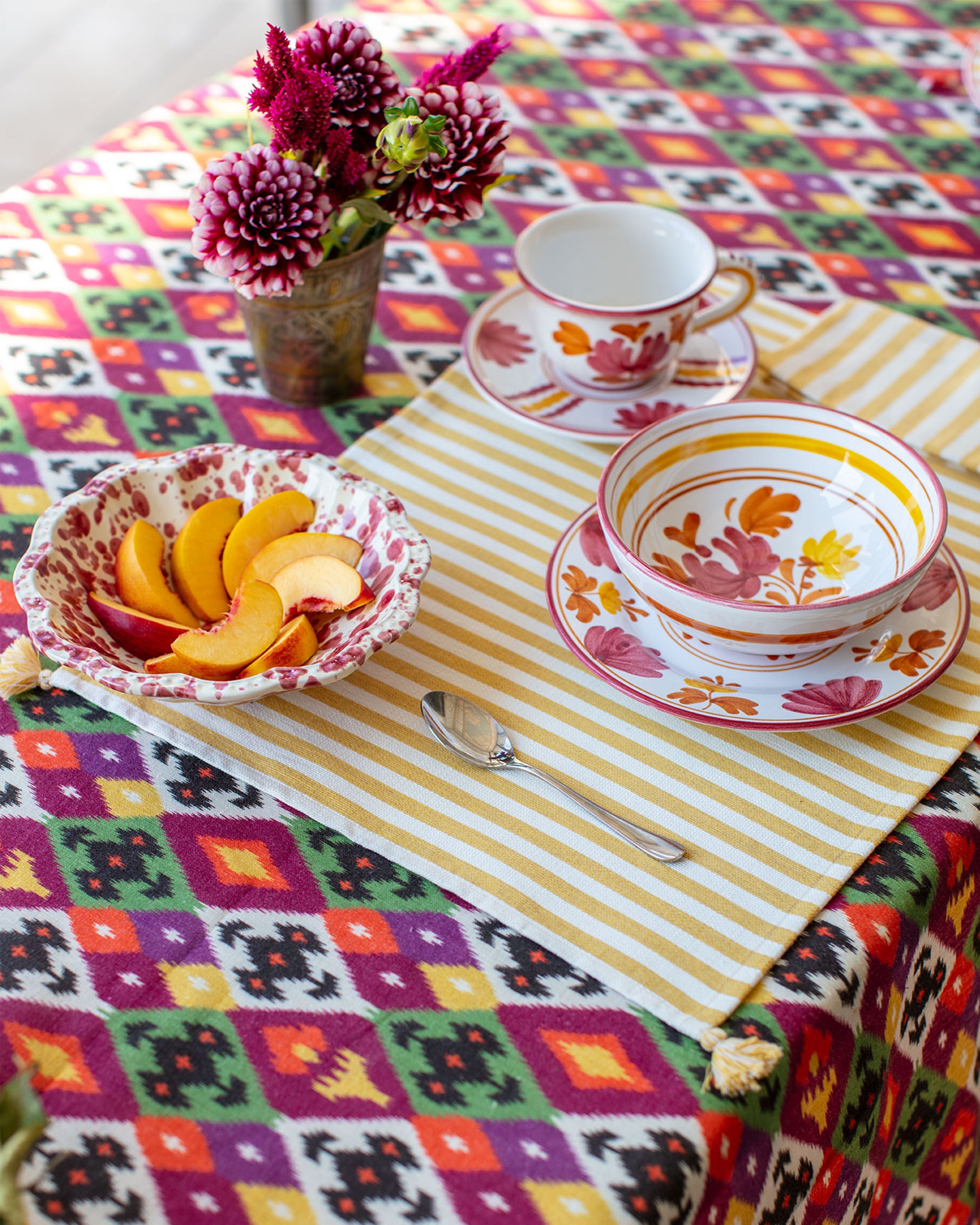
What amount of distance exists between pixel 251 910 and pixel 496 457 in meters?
0.43

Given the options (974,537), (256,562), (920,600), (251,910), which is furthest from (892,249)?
(251,910)

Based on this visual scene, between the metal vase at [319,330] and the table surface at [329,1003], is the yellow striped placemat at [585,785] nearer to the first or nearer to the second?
the table surface at [329,1003]

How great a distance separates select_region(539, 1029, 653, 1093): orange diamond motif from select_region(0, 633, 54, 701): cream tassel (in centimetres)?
39

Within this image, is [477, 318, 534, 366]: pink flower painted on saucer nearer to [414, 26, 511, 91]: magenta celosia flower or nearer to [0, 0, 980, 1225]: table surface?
[0, 0, 980, 1225]: table surface

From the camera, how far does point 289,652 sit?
655 mm

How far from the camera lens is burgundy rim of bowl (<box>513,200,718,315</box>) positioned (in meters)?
0.84

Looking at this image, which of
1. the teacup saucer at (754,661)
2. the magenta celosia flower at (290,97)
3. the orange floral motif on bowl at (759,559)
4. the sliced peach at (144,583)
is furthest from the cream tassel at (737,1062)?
the magenta celosia flower at (290,97)

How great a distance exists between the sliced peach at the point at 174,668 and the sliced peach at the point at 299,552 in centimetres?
8

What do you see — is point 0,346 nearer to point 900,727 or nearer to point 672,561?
point 672,561

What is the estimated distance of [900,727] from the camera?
71 cm

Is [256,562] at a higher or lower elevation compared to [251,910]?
higher

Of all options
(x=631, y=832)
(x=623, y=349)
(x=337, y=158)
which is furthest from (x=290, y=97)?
(x=631, y=832)

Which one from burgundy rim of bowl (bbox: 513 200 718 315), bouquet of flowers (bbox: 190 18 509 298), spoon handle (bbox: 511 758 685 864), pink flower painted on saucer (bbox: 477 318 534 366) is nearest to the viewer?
spoon handle (bbox: 511 758 685 864)

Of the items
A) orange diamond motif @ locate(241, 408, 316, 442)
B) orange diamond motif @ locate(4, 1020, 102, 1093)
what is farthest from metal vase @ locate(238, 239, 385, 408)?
orange diamond motif @ locate(4, 1020, 102, 1093)
